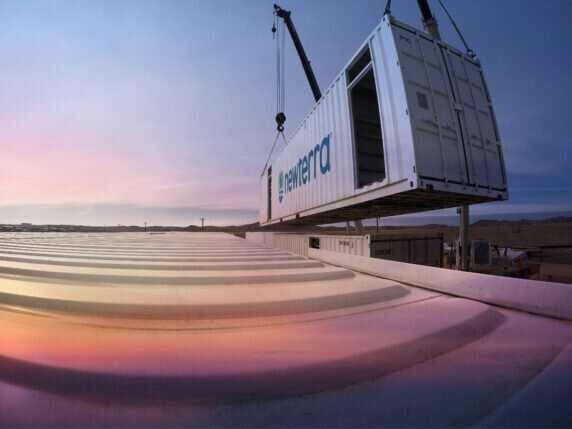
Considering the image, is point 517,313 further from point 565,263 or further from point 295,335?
point 565,263

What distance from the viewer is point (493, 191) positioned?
210 inches

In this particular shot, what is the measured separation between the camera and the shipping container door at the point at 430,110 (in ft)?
14.6

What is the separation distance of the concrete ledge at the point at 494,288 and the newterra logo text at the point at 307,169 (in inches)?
161

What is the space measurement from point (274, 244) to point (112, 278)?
1068 centimetres

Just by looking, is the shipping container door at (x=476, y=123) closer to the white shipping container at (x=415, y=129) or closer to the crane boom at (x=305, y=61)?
the white shipping container at (x=415, y=129)

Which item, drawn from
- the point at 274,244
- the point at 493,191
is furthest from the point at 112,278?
the point at 274,244

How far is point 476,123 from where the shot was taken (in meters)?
5.34

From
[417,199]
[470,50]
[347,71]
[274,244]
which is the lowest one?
[274,244]

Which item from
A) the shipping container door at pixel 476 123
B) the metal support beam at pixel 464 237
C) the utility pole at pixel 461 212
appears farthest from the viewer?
the metal support beam at pixel 464 237

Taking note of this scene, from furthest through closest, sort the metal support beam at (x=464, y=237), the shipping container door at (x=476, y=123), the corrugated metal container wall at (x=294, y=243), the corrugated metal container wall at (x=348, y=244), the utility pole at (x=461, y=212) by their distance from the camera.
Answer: the metal support beam at (x=464, y=237)
the corrugated metal container wall at (x=294, y=243)
the utility pole at (x=461, y=212)
the corrugated metal container wall at (x=348, y=244)
the shipping container door at (x=476, y=123)

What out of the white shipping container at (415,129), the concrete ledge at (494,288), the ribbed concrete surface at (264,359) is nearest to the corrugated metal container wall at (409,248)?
the white shipping container at (415,129)

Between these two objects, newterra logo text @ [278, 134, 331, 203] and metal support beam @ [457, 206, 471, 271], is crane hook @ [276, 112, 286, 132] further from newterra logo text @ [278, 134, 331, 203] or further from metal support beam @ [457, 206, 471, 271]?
metal support beam @ [457, 206, 471, 271]

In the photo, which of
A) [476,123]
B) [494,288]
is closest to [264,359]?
[494,288]

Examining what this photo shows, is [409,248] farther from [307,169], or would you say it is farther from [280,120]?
[280,120]
